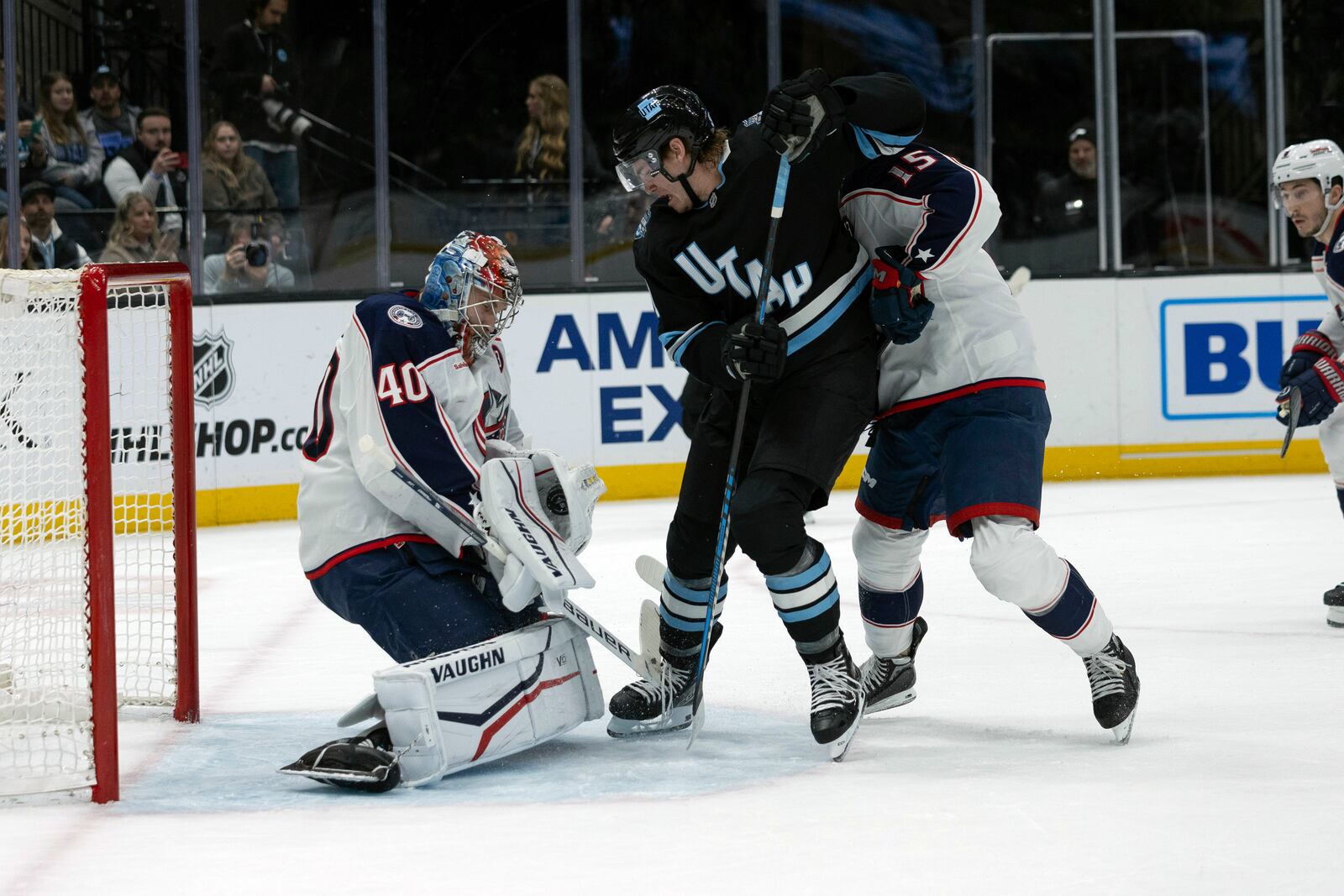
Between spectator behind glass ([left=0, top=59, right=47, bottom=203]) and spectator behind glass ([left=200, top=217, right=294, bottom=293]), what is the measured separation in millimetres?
704

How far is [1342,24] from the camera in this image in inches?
307

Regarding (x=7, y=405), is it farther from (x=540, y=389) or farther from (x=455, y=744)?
(x=540, y=389)

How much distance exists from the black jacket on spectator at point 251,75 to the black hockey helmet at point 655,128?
172 inches

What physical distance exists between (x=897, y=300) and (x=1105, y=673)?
703 mm

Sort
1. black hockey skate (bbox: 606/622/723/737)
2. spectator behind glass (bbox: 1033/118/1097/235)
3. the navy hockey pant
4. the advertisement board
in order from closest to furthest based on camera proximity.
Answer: the navy hockey pant, black hockey skate (bbox: 606/622/723/737), the advertisement board, spectator behind glass (bbox: 1033/118/1097/235)

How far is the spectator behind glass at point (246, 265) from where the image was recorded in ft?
21.6

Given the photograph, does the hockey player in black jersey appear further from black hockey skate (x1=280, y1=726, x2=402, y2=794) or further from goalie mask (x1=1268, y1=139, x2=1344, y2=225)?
goalie mask (x1=1268, y1=139, x2=1344, y2=225)

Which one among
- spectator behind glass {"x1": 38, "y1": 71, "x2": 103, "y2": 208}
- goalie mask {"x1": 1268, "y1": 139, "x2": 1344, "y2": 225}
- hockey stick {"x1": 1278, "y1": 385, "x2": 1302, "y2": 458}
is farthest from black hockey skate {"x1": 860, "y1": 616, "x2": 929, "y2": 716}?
spectator behind glass {"x1": 38, "y1": 71, "x2": 103, "y2": 208}

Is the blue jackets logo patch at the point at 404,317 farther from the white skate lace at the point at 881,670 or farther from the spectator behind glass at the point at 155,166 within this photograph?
the spectator behind glass at the point at 155,166

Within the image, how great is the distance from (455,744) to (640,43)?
521 centimetres

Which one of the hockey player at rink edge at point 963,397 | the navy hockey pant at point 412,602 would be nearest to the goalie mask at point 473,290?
the navy hockey pant at point 412,602

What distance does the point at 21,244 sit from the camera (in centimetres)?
624

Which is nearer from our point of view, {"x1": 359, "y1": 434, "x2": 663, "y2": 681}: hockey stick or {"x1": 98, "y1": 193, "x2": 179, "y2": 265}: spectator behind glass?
{"x1": 359, "y1": 434, "x2": 663, "y2": 681}: hockey stick

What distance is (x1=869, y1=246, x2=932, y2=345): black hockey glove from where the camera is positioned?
269cm
